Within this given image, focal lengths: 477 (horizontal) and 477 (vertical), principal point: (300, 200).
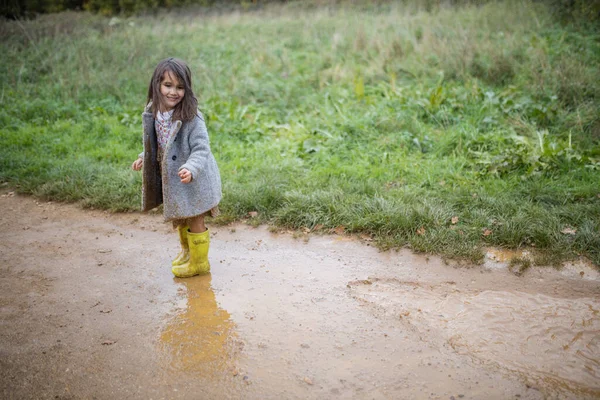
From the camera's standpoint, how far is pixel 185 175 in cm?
340

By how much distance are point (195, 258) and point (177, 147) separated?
0.93 meters

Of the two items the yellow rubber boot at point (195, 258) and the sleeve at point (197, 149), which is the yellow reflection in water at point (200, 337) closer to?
the yellow rubber boot at point (195, 258)

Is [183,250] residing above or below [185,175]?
below

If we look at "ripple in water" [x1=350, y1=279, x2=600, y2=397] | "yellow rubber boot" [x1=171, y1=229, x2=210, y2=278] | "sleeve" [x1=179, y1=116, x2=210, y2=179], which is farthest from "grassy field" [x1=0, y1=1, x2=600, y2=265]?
"sleeve" [x1=179, y1=116, x2=210, y2=179]

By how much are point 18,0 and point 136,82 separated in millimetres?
8894

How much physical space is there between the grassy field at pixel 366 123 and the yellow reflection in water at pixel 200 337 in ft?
5.19

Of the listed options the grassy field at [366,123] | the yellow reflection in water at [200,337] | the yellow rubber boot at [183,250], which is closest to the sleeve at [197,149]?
the yellow rubber boot at [183,250]

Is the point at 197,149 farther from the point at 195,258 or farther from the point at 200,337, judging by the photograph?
the point at 200,337

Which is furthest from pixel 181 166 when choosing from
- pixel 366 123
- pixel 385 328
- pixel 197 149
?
pixel 366 123

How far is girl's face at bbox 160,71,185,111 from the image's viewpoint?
142 inches

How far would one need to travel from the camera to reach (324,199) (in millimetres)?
5117

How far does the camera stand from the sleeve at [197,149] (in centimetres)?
349

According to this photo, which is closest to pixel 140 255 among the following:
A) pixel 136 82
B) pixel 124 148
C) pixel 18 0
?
pixel 124 148

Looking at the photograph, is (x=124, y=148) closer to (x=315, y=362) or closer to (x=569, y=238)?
(x=315, y=362)
